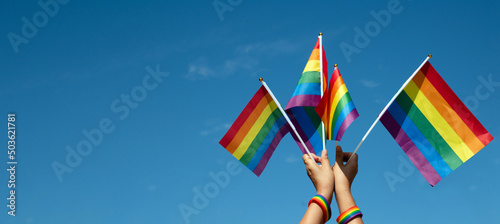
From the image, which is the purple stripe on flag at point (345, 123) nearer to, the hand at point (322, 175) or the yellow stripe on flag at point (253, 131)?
the hand at point (322, 175)

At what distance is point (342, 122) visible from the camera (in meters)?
5.76

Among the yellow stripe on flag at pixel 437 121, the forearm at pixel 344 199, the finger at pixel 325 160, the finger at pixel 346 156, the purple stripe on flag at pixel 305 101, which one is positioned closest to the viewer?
the forearm at pixel 344 199

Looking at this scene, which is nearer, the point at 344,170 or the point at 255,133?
the point at 344,170

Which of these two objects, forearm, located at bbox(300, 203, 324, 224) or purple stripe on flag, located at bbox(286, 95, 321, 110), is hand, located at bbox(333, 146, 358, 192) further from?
purple stripe on flag, located at bbox(286, 95, 321, 110)

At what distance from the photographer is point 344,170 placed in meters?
5.20

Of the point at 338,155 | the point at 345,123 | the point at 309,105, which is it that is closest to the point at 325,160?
the point at 338,155

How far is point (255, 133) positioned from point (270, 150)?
0.32 m

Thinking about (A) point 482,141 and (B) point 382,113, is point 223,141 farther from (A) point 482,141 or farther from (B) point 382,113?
(A) point 482,141

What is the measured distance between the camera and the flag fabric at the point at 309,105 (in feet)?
21.2

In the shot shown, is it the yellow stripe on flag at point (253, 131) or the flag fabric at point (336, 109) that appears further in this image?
the yellow stripe on flag at point (253, 131)

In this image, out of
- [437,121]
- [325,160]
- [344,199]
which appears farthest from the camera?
[437,121]

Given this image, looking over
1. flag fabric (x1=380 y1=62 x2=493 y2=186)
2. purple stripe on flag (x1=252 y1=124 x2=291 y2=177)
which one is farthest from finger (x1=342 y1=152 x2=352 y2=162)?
purple stripe on flag (x1=252 y1=124 x2=291 y2=177)

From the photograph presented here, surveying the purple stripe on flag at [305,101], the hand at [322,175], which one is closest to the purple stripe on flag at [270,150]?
the purple stripe on flag at [305,101]

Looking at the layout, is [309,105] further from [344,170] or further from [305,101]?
[344,170]
